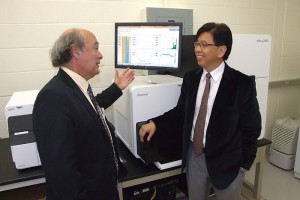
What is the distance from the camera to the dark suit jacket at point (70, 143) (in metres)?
0.98

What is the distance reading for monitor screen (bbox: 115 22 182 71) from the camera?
1.55 m

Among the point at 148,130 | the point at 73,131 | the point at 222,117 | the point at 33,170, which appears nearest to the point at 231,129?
the point at 222,117

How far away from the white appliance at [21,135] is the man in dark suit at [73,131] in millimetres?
395

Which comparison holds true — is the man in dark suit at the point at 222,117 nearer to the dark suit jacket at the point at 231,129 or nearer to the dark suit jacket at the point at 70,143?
the dark suit jacket at the point at 231,129

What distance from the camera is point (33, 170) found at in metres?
1.52

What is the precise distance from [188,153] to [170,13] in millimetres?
1332

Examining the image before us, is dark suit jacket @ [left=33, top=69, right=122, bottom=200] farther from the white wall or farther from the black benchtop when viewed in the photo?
the white wall

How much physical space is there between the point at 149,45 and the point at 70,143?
0.87 m

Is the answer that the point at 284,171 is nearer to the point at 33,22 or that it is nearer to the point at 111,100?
the point at 111,100

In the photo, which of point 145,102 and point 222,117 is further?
point 145,102

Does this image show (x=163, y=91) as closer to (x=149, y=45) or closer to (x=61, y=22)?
(x=149, y=45)

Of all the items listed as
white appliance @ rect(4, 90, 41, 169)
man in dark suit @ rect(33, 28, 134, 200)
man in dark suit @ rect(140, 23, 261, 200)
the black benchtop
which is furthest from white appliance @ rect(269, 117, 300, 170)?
white appliance @ rect(4, 90, 41, 169)

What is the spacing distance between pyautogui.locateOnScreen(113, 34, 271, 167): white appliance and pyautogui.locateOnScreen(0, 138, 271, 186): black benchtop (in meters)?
0.08

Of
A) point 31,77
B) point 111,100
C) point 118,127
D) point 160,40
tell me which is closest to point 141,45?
point 160,40
